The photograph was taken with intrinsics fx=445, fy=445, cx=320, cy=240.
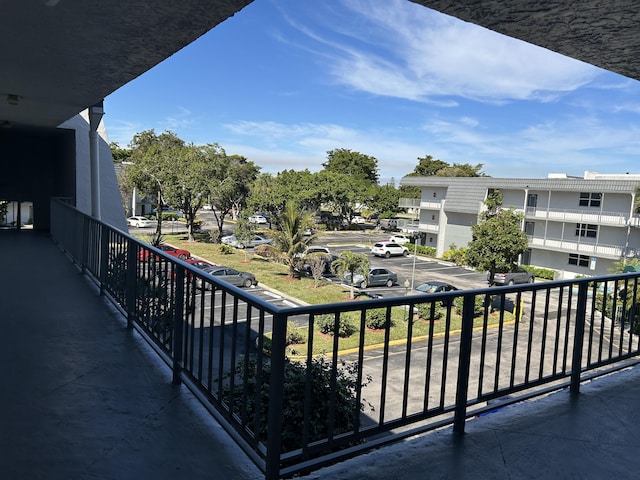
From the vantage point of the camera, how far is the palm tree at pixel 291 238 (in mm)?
22969

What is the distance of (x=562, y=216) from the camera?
29875 mm

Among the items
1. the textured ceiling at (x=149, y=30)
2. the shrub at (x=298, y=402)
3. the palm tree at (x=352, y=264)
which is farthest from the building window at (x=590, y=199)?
the shrub at (x=298, y=402)

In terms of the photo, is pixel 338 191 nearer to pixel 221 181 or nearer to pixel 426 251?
pixel 426 251

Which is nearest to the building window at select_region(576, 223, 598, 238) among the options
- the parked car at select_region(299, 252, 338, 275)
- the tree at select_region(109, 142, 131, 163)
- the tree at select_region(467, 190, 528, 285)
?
the tree at select_region(467, 190, 528, 285)

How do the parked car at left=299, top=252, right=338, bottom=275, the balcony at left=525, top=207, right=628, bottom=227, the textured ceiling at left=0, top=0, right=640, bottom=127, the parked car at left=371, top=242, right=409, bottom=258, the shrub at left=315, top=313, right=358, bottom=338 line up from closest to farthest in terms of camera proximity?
the shrub at left=315, top=313, right=358, bottom=338 → the textured ceiling at left=0, top=0, right=640, bottom=127 → the parked car at left=299, top=252, right=338, bottom=275 → the balcony at left=525, top=207, right=628, bottom=227 → the parked car at left=371, top=242, right=409, bottom=258

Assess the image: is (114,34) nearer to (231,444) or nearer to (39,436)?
(39,436)

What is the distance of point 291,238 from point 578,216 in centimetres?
1936

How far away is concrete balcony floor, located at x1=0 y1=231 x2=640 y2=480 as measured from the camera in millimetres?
1988

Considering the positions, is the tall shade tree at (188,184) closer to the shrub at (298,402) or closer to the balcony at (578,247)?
the balcony at (578,247)

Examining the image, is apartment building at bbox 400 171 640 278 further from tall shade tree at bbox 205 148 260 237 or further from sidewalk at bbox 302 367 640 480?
sidewalk at bbox 302 367 640 480

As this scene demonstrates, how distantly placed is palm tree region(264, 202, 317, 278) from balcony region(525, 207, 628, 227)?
17.5m

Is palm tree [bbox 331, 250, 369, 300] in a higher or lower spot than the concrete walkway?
lower

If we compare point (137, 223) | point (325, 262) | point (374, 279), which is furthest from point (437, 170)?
point (325, 262)

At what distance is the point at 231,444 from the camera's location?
2.17 metres
